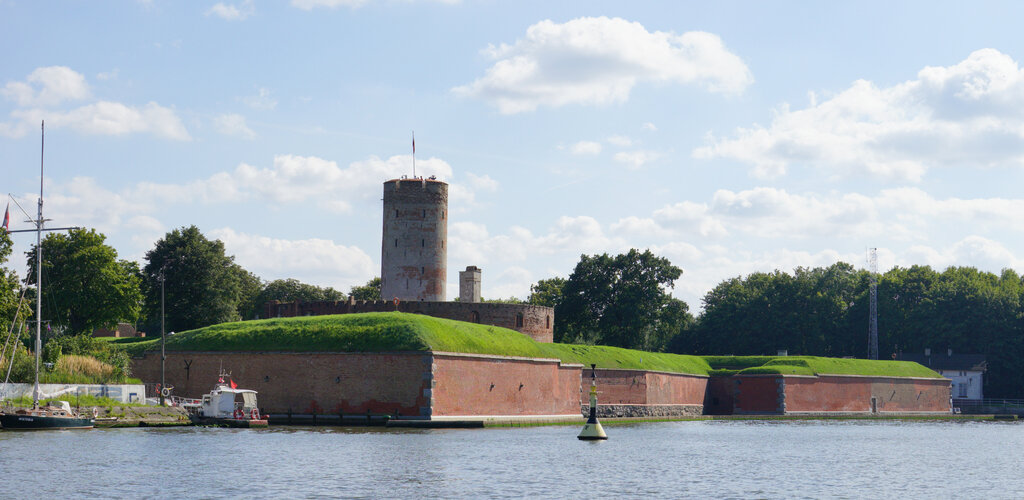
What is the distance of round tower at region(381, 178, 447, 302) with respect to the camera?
212 feet

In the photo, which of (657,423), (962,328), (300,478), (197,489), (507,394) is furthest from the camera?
(962,328)

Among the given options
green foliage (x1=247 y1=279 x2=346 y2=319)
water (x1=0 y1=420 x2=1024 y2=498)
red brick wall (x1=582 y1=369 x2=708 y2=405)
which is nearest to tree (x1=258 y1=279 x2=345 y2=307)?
green foliage (x1=247 y1=279 x2=346 y2=319)

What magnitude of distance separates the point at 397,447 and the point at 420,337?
12.7 meters

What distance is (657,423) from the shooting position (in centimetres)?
6003

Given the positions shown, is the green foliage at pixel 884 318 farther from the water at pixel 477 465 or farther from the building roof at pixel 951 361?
the water at pixel 477 465

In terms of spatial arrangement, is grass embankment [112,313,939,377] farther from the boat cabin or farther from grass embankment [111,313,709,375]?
the boat cabin

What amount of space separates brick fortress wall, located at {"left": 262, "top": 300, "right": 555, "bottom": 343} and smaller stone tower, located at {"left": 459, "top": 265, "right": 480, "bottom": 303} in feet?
17.3

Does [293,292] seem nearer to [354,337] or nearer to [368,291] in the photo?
[368,291]

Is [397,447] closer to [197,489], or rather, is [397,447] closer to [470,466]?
[470,466]

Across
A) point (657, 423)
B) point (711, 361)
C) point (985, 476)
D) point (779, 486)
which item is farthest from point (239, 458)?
point (711, 361)

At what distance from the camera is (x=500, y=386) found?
5194cm

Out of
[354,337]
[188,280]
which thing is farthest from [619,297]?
[354,337]

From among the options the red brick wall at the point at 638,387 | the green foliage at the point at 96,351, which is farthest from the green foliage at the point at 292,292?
the green foliage at the point at 96,351

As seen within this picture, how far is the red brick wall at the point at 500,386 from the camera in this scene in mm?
48219
